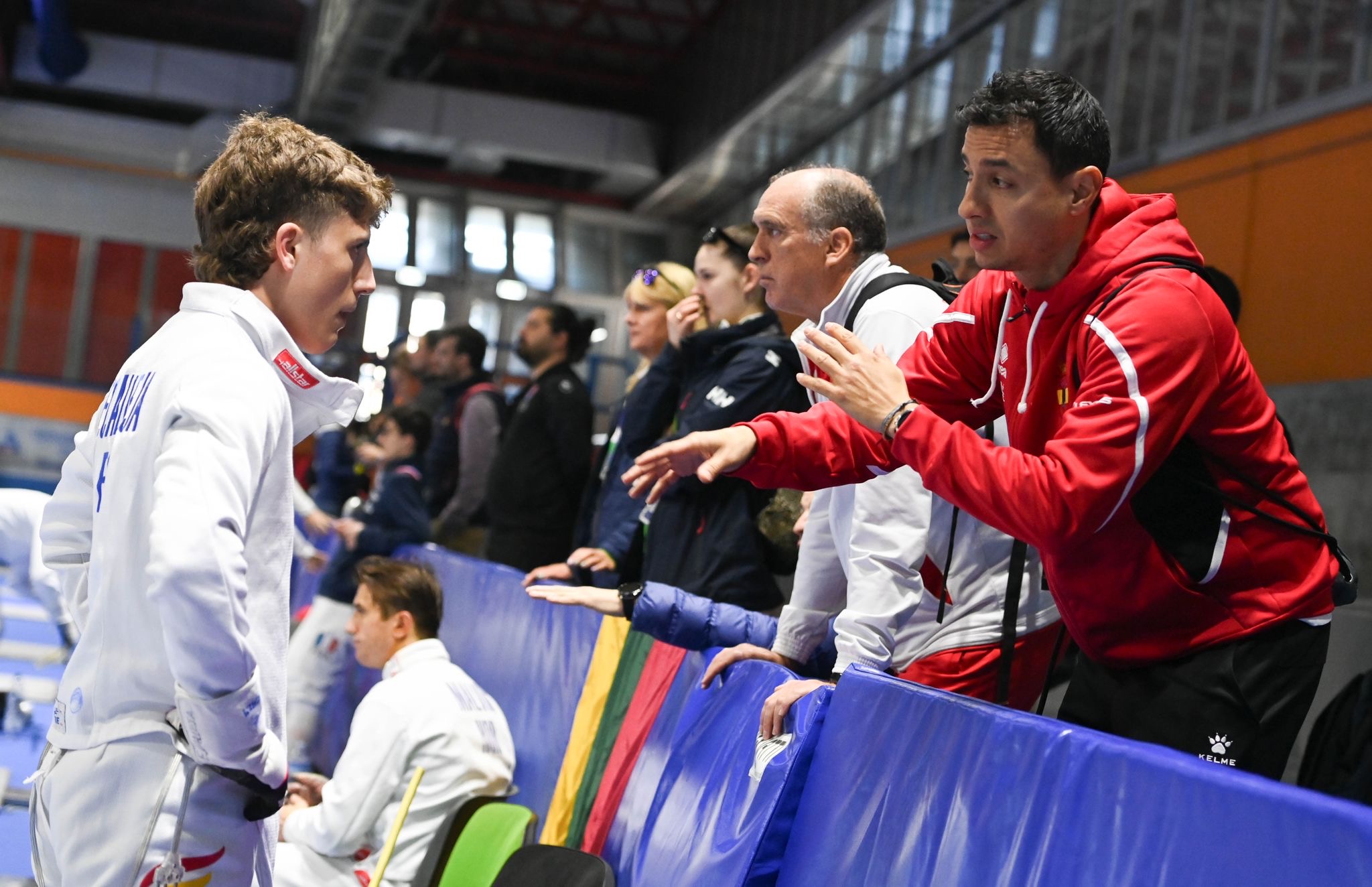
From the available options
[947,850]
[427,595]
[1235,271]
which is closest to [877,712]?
[947,850]

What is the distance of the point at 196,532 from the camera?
1759 millimetres

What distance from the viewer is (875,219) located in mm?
3189

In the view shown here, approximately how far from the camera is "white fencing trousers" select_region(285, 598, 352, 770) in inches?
261

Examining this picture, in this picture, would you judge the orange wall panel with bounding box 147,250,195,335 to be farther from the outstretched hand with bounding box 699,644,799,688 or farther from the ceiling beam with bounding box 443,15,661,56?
the outstretched hand with bounding box 699,644,799,688

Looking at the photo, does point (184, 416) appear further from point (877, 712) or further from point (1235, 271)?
point (1235, 271)

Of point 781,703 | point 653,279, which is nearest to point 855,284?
point 781,703

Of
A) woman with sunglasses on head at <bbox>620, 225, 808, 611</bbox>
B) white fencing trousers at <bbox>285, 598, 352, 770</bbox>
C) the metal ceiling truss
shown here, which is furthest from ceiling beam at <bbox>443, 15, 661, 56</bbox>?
woman with sunglasses on head at <bbox>620, 225, 808, 611</bbox>

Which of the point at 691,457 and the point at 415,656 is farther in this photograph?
the point at 415,656

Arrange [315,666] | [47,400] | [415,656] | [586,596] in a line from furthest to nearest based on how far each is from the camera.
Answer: [47,400], [315,666], [415,656], [586,596]

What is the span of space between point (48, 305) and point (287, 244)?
55.9 feet

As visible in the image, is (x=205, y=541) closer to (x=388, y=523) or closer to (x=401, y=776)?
(x=401, y=776)

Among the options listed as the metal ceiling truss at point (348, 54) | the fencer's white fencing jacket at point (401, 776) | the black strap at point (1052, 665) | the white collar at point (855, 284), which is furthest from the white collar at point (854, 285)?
the metal ceiling truss at point (348, 54)

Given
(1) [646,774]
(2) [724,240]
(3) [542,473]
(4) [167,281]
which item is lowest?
(1) [646,774]

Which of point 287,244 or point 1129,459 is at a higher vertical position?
point 287,244
